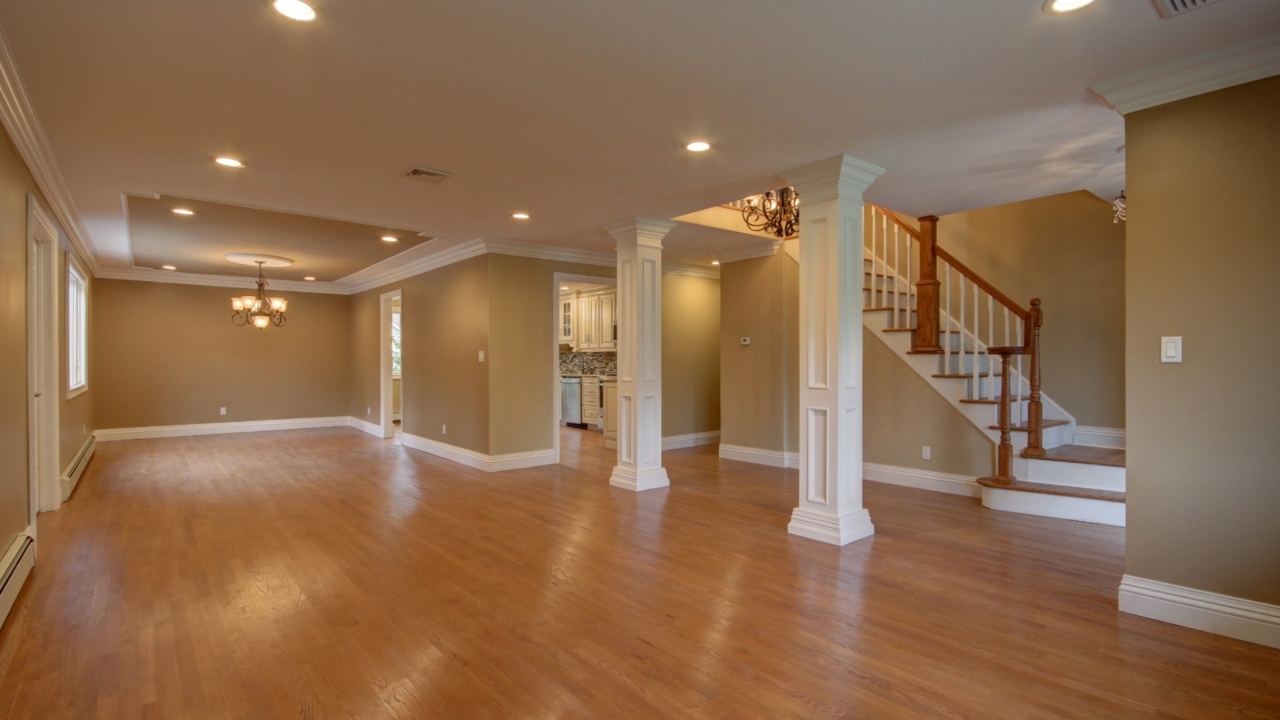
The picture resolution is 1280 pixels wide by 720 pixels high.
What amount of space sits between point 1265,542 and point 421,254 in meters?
7.40

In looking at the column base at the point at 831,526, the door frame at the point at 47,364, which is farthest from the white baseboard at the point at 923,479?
the door frame at the point at 47,364

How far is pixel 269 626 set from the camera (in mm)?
2730

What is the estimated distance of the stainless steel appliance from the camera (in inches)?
407

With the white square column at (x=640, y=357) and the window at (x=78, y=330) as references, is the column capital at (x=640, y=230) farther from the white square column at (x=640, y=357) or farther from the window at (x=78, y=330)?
the window at (x=78, y=330)

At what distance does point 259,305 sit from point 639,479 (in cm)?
677

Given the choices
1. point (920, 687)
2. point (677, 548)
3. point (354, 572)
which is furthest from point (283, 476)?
point (920, 687)

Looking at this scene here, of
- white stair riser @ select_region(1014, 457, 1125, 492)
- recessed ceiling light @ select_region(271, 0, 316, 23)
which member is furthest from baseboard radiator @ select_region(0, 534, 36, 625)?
white stair riser @ select_region(1014, 457, 1125, 492)

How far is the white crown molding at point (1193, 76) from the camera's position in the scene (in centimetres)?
244

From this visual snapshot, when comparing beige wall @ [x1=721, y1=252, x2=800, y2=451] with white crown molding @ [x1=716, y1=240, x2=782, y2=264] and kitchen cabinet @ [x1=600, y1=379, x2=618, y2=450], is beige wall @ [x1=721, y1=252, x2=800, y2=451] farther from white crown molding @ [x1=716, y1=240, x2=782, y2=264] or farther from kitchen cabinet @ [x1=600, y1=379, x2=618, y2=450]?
kitchen cabinet @ [x1=600, y1=379, x2=618, y2=450]

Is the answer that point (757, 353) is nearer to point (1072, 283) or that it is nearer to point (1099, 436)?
point (1072, 283)

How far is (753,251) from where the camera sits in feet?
22.5

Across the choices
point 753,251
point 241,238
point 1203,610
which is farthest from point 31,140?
point 1203,610

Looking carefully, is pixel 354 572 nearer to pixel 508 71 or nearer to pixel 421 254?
pixel 508 71

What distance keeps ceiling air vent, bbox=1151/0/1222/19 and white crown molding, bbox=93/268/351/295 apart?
1058 centimetres
